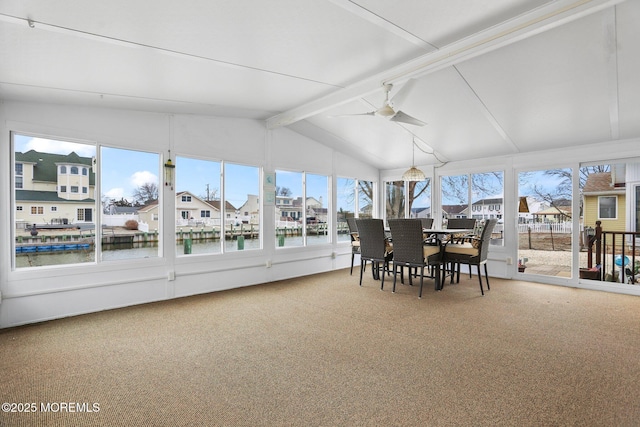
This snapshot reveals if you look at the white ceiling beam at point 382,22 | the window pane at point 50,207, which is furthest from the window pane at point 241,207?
the white ceiling beam at point 382,22

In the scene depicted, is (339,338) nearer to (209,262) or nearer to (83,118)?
(209,262)

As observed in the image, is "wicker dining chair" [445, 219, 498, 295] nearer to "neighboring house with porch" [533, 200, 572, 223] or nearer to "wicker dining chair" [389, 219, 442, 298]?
"wicker dining chair" [389, 219, 442, 298]

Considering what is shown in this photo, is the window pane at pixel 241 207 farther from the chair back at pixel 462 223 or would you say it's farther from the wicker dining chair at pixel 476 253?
the chair back at pixel 462 223

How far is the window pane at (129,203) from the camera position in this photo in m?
3.87

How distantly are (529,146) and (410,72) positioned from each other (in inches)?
124

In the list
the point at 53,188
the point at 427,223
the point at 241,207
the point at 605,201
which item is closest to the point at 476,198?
the point at 427,223

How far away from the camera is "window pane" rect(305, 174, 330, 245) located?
609 cm

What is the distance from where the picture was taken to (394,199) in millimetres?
7457

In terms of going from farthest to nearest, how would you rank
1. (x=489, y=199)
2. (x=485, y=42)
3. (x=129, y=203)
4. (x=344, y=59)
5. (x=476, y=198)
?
(x=476, y=198), (x=489, y=199), (x=129, y=203), (x=344, y=59), (x=485, y=42)

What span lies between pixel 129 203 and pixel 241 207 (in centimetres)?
159

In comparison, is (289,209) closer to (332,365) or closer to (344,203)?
(344,203)

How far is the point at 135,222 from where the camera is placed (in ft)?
13.4

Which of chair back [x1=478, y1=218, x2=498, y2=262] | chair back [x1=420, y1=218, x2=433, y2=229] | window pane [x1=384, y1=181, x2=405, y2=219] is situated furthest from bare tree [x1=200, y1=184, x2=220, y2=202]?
window pane [x1=384, y1=181, x2=405, y2=219]

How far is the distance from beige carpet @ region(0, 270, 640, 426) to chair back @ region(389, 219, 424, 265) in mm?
703
